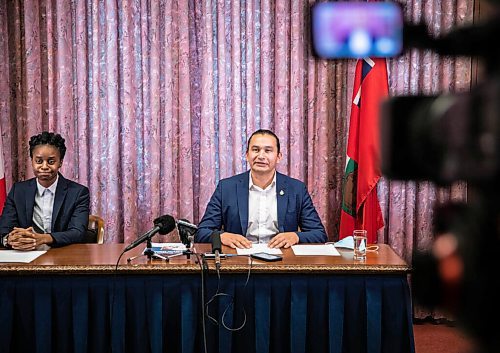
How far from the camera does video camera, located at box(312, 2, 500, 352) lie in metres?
0.59

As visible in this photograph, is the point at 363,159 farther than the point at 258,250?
Yes

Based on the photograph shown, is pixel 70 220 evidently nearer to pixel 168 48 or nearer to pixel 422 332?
pixel 168 48

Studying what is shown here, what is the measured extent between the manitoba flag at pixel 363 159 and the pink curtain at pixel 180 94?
10.2 inches

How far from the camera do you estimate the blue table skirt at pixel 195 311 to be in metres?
2.91

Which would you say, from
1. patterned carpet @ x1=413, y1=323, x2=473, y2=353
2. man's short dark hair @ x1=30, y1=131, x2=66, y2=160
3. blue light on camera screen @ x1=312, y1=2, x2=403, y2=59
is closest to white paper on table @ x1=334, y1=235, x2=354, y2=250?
patterned carpet @ x1=413, y1=323, x2=473, y2=353

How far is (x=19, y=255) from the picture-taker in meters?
3.10

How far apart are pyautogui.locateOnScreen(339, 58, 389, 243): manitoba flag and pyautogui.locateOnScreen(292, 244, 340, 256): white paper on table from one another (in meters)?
Answer: 0.94

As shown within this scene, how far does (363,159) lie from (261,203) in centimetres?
85

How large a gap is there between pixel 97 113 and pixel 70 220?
→ 1053mm

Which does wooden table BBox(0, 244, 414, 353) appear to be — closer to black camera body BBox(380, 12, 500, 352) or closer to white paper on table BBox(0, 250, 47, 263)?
white paper on table BBox(0, 250, 47, 263)

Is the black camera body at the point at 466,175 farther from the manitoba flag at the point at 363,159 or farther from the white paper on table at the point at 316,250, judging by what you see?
the manitoba flag at the point at 363,159

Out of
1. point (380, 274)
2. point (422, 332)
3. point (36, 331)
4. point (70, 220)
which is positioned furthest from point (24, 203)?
point (422, 332)

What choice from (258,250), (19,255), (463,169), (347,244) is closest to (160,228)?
(258,250)

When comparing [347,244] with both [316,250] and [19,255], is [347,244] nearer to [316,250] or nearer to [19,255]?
[316,250]
